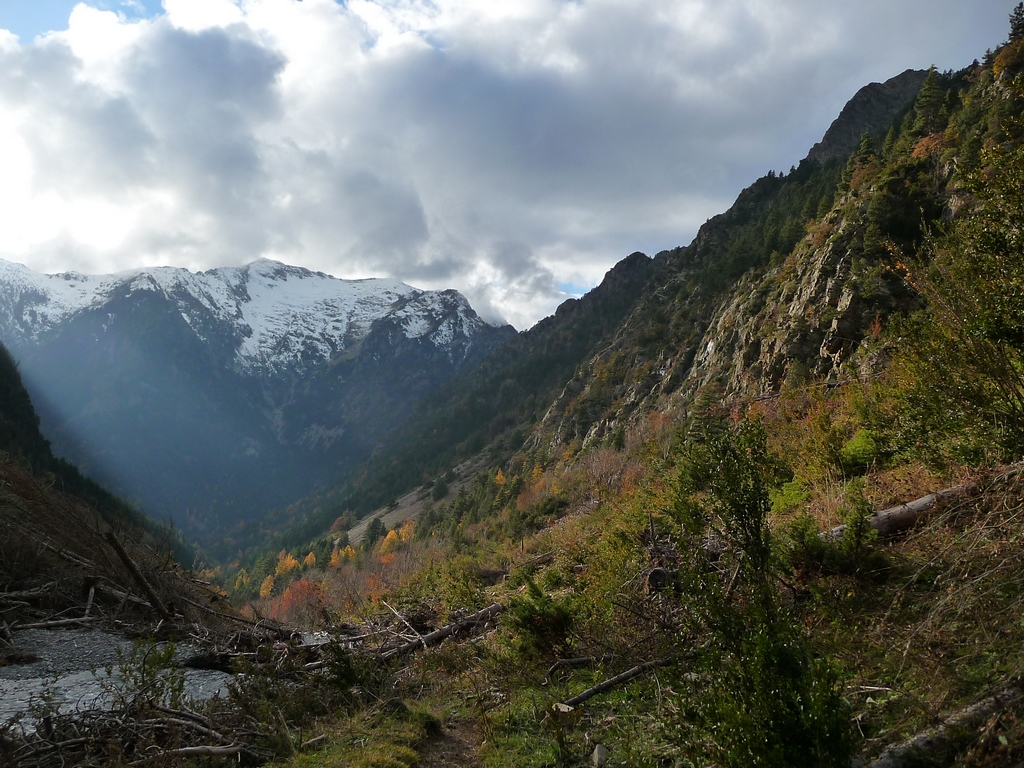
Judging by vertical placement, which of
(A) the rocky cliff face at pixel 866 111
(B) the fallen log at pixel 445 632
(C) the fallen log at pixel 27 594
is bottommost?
(B) the fallen log at pixel 445 632

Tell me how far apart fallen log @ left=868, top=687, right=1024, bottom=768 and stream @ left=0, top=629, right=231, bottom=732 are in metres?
7.63

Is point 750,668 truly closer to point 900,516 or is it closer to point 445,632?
point 900,516

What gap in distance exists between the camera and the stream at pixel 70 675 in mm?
6883

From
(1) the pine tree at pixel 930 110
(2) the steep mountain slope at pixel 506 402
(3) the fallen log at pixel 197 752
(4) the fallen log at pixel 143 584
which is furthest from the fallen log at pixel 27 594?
(2) the steep mountain slope at pixel 506 402

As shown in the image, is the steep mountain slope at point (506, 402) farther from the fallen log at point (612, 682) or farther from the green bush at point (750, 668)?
the green bush at point (750, 668)

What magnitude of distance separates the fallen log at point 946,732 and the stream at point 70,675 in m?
7.63

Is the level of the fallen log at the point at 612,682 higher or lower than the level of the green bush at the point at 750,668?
lower

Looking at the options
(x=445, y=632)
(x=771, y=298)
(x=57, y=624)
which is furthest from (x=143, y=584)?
(x=771, y=298)

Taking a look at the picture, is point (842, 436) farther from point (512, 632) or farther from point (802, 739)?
point (802, 739)

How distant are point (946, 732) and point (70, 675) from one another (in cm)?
1160

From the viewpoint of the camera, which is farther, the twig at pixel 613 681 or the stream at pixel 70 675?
the stream at pixel 70 675

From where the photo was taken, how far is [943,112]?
3859cm

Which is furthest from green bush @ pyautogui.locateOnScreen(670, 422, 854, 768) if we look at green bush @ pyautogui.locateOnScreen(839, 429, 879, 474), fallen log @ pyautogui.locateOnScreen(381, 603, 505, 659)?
fallen log @ pyautogui.locateOnScreen(381, 603, 505, 659)

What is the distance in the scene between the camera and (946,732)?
329cm
